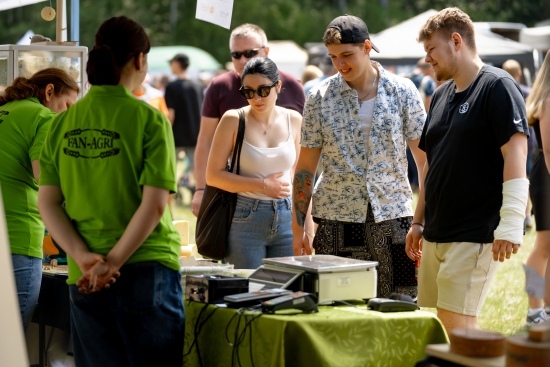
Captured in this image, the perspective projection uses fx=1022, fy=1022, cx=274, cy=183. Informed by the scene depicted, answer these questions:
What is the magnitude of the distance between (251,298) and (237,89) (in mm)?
2369

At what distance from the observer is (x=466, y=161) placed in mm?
3857

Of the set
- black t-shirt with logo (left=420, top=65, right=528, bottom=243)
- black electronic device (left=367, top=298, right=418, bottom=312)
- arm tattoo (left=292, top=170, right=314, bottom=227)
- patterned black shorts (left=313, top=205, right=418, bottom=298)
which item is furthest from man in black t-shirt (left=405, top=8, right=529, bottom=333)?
arm tattoo (left=292, top=170, right=314, bottom=227)

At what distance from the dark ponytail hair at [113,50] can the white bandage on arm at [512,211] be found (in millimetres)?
1418

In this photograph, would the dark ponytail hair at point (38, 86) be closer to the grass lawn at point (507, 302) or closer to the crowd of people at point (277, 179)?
the crowd of people at point (277, 179)

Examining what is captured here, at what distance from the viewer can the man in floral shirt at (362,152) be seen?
430cm

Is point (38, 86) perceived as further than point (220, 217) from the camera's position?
No

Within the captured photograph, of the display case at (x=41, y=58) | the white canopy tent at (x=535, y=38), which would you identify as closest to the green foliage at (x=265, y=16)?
the white canopy tent at (x=535, y=38)

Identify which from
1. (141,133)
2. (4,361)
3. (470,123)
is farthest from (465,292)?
(4,361)

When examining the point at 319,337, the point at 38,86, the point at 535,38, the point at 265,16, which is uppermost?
the point at 265,16

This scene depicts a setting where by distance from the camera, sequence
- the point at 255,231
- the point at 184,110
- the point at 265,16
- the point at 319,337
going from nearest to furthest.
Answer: the point at 319,337, the point at 255,231, the point at 184,110, the point at 265,16

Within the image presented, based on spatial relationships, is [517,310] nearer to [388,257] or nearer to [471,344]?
[388,257]

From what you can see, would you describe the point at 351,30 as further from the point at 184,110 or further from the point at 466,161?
the point at 184,110

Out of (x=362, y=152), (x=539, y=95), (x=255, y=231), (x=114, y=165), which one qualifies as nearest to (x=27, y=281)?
(x=255, y=231)

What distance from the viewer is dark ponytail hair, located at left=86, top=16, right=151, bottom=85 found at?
3.18 meters
